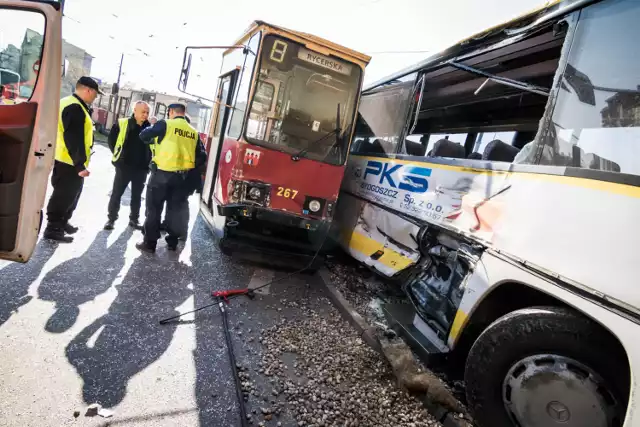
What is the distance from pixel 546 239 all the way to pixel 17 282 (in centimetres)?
427

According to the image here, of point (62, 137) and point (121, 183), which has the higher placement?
point (62, 137)

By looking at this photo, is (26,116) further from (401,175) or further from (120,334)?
(401,175)

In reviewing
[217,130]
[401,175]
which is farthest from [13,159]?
[217,130]

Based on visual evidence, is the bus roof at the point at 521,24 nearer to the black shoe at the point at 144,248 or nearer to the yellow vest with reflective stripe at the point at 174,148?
the yellow vest with reflective stripe at the point at 174,148

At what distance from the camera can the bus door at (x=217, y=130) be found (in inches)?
207

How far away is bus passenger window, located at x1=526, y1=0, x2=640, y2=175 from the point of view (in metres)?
1.99

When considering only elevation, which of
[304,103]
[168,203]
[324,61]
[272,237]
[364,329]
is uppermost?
[324,61]

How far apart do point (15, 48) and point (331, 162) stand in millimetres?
3162

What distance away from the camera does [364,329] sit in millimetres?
3316

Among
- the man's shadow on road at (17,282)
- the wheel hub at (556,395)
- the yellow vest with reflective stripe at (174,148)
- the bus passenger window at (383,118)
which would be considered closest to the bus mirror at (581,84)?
the wheel hub at (556,395)

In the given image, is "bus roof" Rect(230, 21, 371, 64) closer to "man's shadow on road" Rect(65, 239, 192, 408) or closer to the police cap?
the police cap

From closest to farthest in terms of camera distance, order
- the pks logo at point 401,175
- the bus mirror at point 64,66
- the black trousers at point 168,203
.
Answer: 1. the bus mirror at point 64,66
2. the pks logo at point 401,175
3. the black trousers at point 168,203

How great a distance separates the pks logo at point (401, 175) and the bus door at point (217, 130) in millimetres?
2356

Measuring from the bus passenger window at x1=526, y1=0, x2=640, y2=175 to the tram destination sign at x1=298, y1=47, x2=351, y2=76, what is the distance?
8.74 ft
